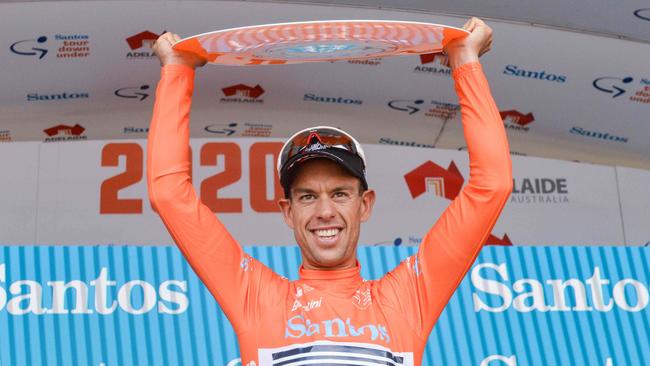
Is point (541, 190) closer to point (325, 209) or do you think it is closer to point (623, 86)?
point (623, 86)

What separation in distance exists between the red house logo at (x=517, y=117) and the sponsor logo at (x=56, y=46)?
3.34 metres

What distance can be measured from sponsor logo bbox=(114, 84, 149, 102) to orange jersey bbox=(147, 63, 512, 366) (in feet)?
17.1

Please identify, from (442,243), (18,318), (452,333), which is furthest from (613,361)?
(18,318)

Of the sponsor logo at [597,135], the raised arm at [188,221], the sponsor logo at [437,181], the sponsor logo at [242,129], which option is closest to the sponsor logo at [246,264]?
the raised arm at [188,221]

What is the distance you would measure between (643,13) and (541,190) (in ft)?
5.19

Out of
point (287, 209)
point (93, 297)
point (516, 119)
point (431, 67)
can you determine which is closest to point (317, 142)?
point (287, 209)

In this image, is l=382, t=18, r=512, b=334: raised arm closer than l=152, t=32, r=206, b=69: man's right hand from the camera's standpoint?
Yes

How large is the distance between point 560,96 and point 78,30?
12.1 feet

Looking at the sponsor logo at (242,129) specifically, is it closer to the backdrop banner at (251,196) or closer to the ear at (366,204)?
the backdrop banner at (251,196)

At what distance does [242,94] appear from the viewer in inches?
291

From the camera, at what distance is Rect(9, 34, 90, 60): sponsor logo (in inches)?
257

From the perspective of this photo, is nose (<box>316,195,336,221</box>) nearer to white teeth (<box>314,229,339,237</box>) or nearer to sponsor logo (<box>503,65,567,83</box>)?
white teeth (<box>314,229,339,237</box>)

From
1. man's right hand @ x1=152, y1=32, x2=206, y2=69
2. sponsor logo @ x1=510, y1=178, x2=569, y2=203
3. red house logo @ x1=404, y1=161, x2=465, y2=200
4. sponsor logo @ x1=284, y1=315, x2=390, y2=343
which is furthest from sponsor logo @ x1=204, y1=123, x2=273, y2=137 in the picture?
sponsor logo @ x1=284, y1=315, x2=390, y2=343

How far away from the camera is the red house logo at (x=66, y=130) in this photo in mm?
7391
